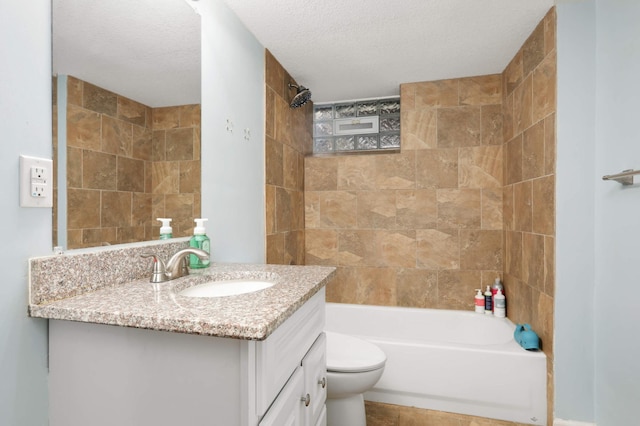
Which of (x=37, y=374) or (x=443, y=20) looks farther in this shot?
(x=443, y=20)

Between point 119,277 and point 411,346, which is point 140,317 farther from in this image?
point 411,346

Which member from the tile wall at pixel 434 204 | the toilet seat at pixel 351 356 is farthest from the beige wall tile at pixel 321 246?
the toilet seat at pixel 351 356

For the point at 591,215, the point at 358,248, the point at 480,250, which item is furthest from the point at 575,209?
the point at 358,248

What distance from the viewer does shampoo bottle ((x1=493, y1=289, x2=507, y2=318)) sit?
2328 mm

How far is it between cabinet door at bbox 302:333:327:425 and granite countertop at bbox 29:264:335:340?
0.24 meters

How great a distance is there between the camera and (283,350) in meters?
0.82

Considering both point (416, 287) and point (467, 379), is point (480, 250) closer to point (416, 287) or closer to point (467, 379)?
point (416, 287)

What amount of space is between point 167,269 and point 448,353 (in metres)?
1.64

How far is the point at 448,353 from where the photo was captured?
1875 mm

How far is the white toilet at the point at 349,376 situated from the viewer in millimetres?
1502

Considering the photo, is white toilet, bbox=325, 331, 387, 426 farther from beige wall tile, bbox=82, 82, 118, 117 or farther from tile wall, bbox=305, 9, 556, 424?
beige wall tile, bbox=82, 82, 118, 117

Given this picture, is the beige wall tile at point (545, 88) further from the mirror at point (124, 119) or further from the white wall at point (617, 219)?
the mirror at point (124, 119)

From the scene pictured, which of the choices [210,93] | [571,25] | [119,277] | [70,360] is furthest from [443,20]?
[70,360]

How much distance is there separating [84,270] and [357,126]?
2.47 m
